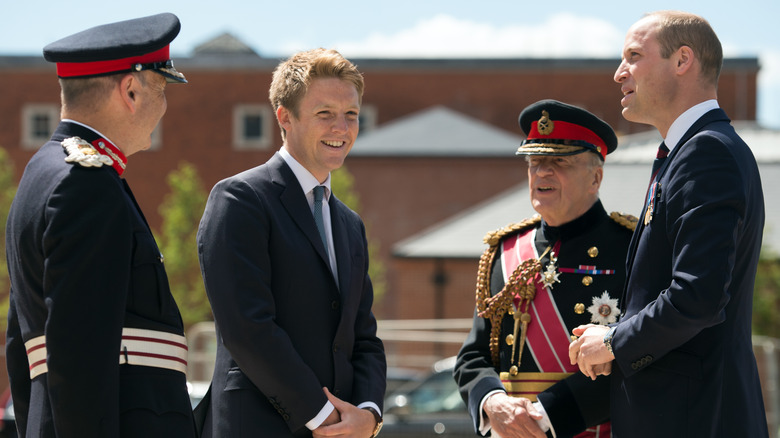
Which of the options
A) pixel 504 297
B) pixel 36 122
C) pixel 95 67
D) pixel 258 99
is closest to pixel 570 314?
pixel 504 297

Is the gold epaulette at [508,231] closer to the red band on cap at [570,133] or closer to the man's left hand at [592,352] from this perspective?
the red band on cap at [570,133]

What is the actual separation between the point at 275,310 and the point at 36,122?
1472 inches

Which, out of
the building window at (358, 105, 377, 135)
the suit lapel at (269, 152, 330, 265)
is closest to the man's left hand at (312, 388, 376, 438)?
the suit lapel at (269, 152, 330, 265)

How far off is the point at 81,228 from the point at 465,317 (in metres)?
21.1

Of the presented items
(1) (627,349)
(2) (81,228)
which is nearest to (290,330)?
(2) (81,228)

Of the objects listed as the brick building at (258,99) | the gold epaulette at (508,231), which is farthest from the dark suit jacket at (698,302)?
the brick building at (258,99)

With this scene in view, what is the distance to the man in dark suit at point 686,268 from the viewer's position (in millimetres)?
3205

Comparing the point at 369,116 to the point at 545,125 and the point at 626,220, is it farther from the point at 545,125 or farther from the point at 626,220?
the point at 626,220

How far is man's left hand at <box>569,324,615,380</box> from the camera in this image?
11.4 feet

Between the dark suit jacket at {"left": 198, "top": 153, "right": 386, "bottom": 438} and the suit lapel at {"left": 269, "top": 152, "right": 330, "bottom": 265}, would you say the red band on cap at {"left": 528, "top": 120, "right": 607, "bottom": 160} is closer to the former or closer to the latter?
the dark suit jacket at {"left": 198, "top": 153, "right": 386, "bottom": 438}

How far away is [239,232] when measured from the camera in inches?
141

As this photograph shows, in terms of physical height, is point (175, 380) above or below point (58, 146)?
below

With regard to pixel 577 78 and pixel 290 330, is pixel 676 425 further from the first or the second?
pixel 577 78

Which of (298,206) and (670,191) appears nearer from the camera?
(670,191)
